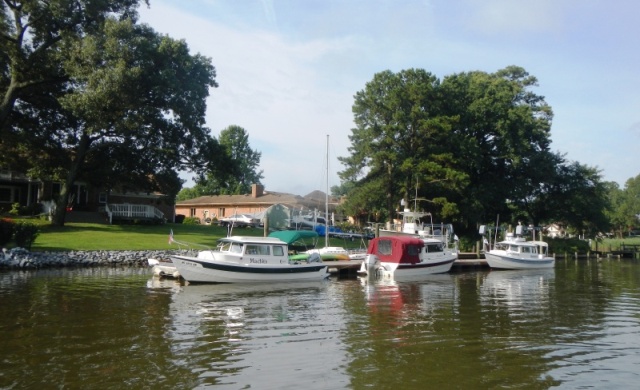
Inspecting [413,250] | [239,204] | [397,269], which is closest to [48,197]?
[239,204]

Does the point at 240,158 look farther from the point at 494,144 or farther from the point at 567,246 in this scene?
the point at 567,246

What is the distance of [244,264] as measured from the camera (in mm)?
25734

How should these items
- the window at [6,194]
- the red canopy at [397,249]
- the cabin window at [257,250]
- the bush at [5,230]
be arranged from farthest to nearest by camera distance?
the window at [6,194]
the red canopy at [397,249]
the bush at [5,230]
the cabin window at [257,250]

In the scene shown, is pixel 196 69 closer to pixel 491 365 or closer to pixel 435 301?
pixel 435 301

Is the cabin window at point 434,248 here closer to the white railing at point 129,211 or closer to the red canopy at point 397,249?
the red canopy at point 397,249

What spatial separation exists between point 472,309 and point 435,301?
2.37 metres

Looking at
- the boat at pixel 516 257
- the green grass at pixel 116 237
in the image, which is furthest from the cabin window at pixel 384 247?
the boat at pixel 516 257

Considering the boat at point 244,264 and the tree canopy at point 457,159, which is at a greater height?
the tree canopy at point 457,159

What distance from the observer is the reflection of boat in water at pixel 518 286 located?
2333 centimetres

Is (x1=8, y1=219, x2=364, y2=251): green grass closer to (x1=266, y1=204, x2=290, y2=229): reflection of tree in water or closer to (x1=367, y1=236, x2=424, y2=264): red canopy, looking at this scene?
(x1=266, y1=204, x2=290, y2=229): reflection of tree in water

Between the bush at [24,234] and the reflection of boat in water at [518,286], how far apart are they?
972 inches

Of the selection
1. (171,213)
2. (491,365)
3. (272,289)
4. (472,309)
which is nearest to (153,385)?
(491,365)

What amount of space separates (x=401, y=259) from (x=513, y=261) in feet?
44.3

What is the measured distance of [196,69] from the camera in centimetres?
4222
